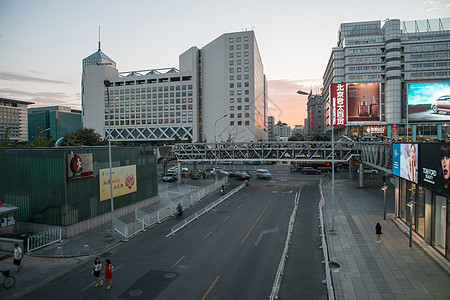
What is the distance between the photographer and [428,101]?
6309 cm

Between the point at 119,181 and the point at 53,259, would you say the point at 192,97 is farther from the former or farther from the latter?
the point at 53,259

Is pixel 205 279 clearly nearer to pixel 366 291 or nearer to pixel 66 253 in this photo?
pixel 366 291

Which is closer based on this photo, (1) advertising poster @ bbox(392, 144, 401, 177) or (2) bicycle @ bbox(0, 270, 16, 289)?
(2) bicycle @ bbox(0, 270, 16, 289)

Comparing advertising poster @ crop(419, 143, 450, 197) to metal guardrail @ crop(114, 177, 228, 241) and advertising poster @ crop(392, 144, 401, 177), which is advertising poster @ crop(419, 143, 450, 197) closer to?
advertising poster @ crop(392, 144, 401, 177)

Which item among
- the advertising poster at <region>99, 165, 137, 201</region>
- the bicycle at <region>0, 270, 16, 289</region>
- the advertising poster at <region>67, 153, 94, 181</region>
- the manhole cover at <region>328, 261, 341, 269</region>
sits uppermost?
the advertising poster at <region>67, 153, 94, 181</region>

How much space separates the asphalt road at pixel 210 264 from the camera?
13.2 meters

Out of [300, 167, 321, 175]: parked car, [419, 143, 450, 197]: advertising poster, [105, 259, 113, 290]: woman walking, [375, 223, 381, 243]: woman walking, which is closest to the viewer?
[419, 143, 450, 197]: advertising poster

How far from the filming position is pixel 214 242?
2020 cm

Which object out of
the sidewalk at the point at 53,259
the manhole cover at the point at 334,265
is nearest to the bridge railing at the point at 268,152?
the sidewalk at the point at 53,259

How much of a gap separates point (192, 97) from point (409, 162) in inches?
3961

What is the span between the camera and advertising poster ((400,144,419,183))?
57.0 ft

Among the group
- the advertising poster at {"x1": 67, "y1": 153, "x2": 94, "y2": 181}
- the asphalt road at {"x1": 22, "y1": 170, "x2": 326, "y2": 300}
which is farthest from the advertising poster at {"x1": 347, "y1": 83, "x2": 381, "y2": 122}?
the advertising poster at {"x1": 67, "y1": 153, "x2": 94, "y2": 181}

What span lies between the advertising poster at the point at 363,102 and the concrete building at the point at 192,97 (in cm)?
3493

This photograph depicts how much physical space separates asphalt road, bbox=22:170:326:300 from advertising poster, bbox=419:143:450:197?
738cm
